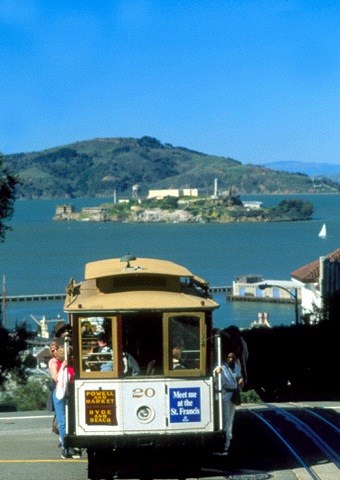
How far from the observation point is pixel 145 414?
38.0 ft

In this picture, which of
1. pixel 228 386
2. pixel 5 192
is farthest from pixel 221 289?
pixel 228 386

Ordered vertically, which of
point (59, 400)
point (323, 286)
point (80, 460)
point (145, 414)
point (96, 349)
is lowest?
point (80, 460)

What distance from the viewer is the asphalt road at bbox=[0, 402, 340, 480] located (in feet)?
38.0

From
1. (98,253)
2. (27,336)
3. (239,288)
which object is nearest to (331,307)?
(27,336)

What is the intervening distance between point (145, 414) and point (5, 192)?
2138 centimetres

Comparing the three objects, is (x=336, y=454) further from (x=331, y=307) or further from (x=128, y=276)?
(x=331, y=307)

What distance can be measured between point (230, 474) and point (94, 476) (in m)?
1.42

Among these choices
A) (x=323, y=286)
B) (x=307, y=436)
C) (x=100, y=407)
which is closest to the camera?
(x=100, y=407)

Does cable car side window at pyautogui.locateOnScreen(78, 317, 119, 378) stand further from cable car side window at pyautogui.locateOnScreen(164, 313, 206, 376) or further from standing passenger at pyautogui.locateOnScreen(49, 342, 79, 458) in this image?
cable car side window at pyautogui.locateOnScreen(164, 313, 206, 376)

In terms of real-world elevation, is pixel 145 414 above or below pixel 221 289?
below

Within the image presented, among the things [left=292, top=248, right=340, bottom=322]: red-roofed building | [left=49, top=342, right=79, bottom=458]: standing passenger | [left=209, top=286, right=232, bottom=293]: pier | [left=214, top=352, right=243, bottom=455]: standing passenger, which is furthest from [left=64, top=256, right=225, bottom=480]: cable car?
[left=209, top=286, right=232, bottom=293]: pier

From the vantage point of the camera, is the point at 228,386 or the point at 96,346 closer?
the point at 96,346

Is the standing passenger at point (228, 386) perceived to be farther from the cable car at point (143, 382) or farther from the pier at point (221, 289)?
the pier at point (221, 289)

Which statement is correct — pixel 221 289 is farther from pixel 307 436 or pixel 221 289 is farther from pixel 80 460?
pixel 80 460
